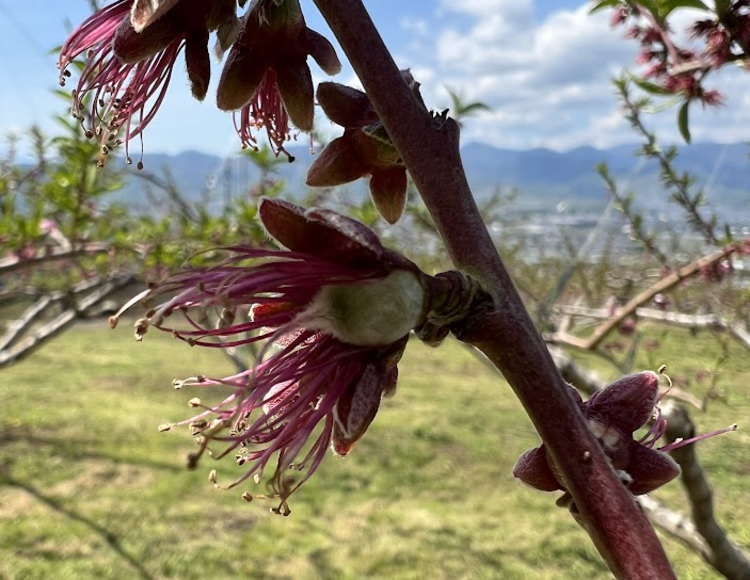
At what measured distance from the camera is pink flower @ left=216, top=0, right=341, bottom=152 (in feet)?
1.96

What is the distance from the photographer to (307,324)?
0.54 m

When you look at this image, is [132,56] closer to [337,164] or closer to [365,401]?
[337,164]

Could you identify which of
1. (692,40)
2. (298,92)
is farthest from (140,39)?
(692,40)

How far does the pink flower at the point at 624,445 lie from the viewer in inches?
20.7

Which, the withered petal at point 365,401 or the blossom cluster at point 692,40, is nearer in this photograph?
the withered petal at point 365,401

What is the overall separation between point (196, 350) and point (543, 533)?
5.83 m

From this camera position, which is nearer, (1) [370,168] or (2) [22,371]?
(1) [370,168]

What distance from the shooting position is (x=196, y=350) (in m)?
8.76

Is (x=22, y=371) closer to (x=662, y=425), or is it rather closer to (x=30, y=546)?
(x=30, y=546)

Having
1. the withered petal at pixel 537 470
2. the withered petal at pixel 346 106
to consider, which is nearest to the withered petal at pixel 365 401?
the withered petal at pixel 537 470

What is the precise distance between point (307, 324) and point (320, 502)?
4017mm

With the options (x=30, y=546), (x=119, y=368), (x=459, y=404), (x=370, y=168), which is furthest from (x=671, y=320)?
(x=119, y=368)

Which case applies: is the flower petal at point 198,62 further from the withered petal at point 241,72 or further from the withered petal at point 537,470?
the withered petal at point 537,470

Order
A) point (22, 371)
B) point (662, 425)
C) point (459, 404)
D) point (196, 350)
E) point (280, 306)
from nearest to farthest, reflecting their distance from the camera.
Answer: point (280, 306), point (662, 425), point (459, 404), point (22, 371), point (196, 350)
